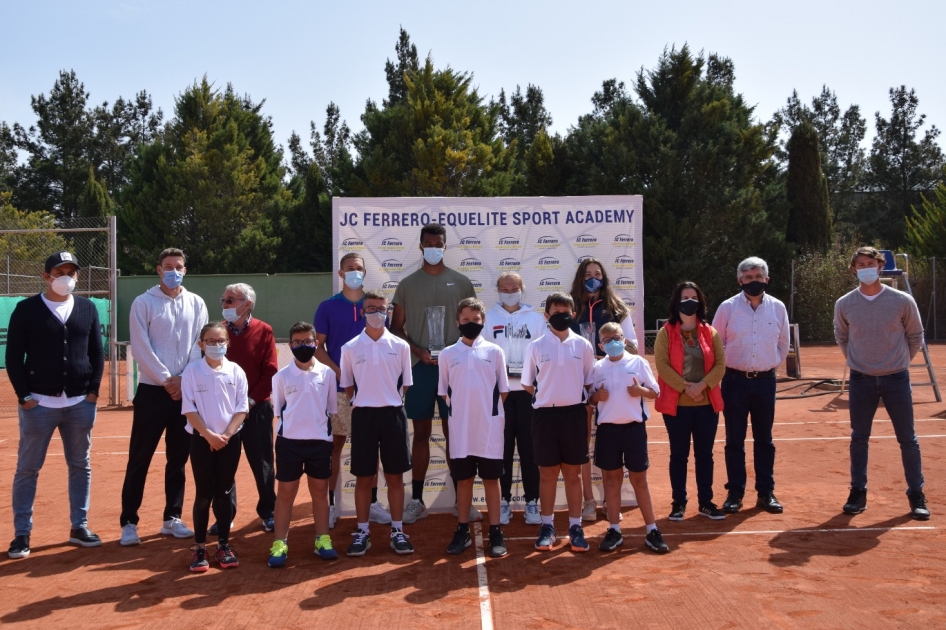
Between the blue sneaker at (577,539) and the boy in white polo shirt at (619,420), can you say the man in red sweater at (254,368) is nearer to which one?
the blue sneaker at (577,539)

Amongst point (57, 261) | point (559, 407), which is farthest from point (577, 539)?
point (57, 261)

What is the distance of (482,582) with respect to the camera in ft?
18.1

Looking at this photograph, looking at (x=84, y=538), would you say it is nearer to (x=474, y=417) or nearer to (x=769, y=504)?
(x=474, y=417)

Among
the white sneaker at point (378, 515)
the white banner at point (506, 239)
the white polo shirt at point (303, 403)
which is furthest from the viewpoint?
the white banner at point (506, 239)

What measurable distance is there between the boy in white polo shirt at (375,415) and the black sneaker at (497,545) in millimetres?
589

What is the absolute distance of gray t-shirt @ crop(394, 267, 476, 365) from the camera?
7.14 metres

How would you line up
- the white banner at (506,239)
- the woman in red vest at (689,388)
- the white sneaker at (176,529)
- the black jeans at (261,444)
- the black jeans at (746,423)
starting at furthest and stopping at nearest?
1. the white banner at (506,239)
2. the black jeans at (746,423)
3. the woman in red vest at (689,388)
4. the black jeans at (261,444)
5. the white sneaker at (176,529)

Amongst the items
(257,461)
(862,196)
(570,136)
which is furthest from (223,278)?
(862,196)

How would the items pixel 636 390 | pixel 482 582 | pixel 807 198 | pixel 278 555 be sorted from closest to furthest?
pixel 482 582
pixel 278 555
pixel 636 390
pixel 807 198

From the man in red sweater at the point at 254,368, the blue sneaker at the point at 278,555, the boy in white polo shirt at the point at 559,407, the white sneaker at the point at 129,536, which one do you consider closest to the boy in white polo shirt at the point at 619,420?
the boy in white polo shirt at the point at 559,407

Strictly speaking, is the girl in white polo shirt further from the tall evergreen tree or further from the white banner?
the tall evergreen tree

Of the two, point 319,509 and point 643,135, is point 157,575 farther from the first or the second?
point 643,135

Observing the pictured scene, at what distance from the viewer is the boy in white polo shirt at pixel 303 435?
599 cm

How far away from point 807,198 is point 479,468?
32.4 metres
